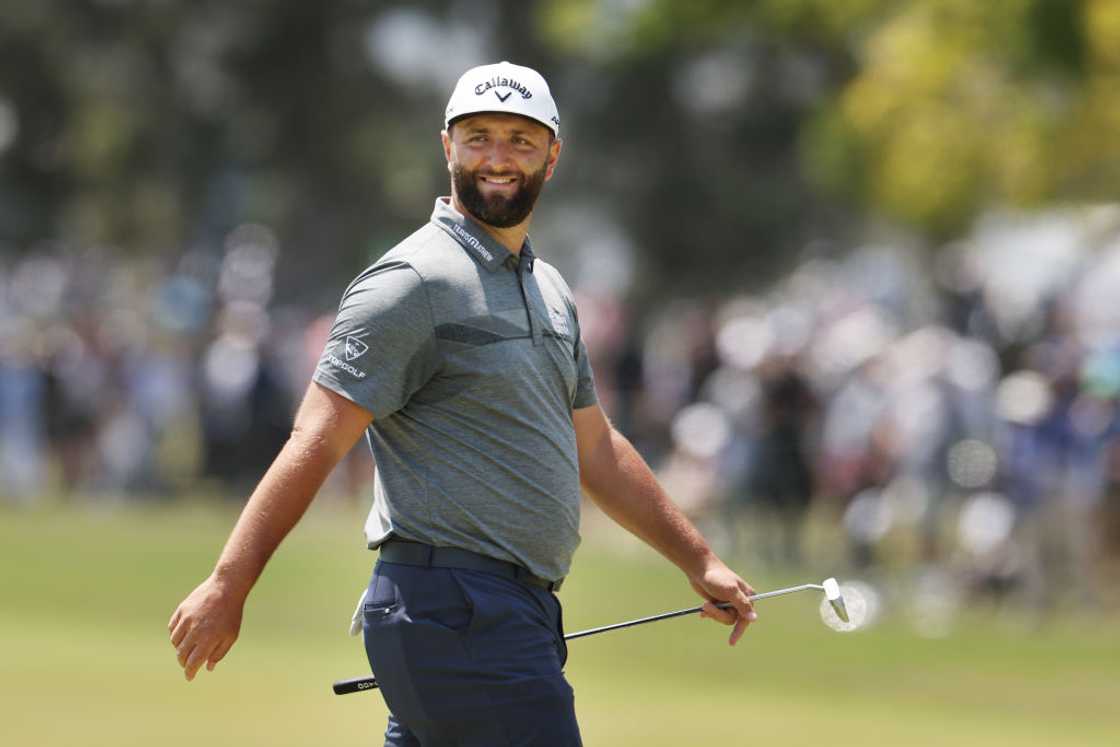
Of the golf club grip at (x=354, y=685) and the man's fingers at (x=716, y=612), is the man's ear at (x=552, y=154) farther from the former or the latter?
the golf club grip at (x=354, y=685)

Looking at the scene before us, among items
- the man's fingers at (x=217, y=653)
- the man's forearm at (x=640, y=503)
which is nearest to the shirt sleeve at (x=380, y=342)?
the man's fingers at (x=217, y=653)

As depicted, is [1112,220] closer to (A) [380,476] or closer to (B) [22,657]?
(B) [22,657]

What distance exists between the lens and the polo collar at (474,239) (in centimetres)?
569

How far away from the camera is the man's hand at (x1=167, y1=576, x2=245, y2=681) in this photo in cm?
529

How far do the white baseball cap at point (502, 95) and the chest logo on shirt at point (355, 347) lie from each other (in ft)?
1.99

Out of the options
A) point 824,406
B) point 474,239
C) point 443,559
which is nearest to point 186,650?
point 443,559

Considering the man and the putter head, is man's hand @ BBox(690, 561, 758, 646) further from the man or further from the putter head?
the man

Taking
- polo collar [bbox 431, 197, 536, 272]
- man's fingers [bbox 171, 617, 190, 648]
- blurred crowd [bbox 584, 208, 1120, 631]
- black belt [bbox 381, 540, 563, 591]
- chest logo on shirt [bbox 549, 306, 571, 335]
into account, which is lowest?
man's fingers [bbox 171, 617, 190, 648]

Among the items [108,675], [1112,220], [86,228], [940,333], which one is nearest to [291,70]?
[86,228]

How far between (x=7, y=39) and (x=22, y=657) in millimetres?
31640

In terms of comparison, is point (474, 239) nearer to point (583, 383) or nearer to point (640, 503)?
point (583, 383)

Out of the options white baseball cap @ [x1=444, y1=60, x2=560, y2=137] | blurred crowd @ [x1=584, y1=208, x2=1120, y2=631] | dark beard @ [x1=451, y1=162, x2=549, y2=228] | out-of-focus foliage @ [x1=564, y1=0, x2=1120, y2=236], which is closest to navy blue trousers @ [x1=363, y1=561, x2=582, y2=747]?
dark beard @ [x1=451, y1=162, x2=549, y2=228]

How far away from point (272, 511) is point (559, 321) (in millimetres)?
965

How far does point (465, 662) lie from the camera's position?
5.53 m
